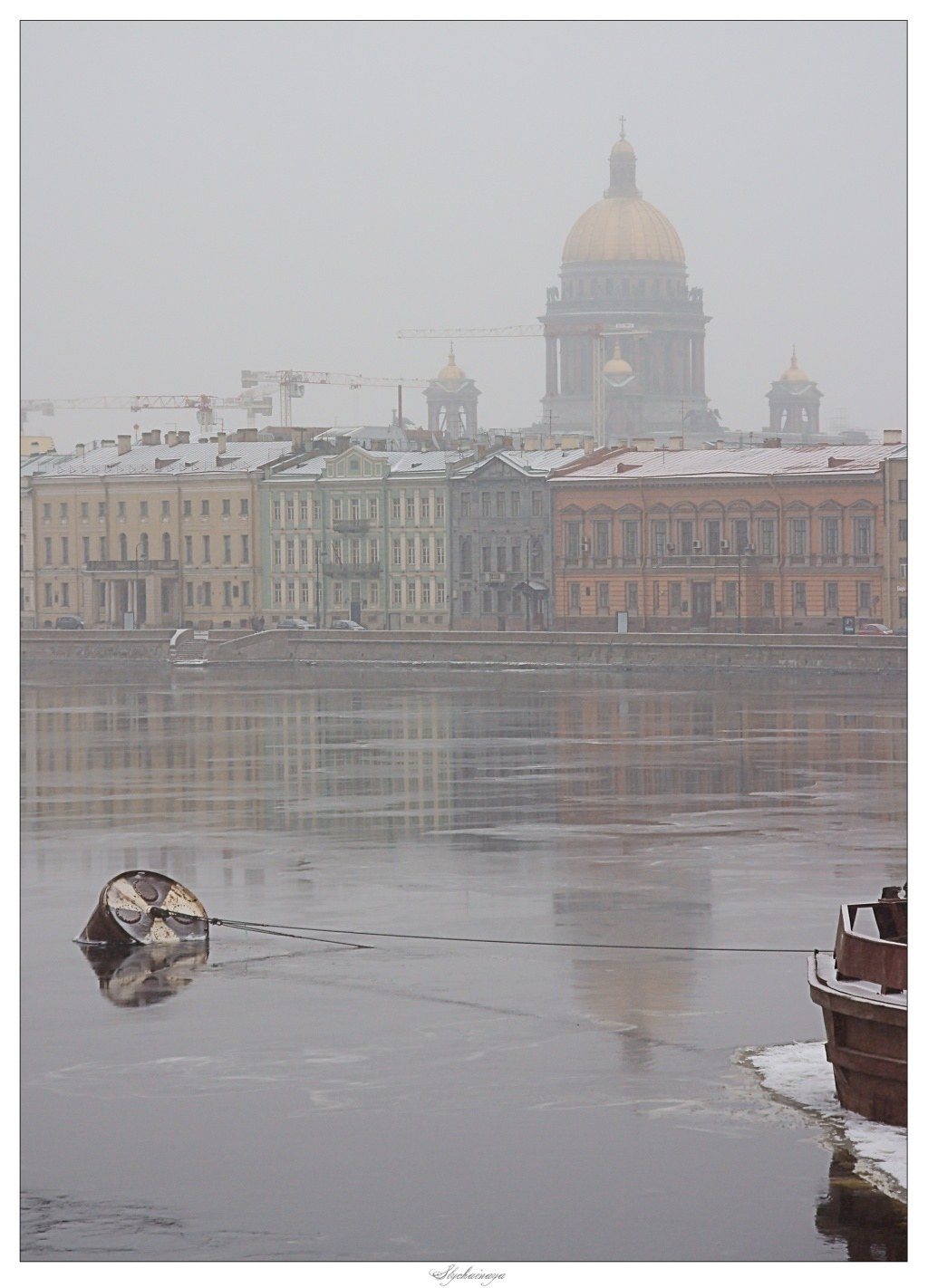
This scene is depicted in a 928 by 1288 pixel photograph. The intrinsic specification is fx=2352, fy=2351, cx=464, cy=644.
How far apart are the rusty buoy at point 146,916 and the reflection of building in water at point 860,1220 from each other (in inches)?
293

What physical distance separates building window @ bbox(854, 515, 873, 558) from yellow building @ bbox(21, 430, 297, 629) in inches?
905

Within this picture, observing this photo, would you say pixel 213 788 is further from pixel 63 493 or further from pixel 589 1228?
pixel 63 493

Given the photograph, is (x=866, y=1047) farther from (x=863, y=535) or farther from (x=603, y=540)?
(x=603, y=540)

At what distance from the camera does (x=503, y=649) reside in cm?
6116

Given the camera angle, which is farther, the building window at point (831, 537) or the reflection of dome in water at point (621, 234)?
the reflection of dome in water at point (621, 234)

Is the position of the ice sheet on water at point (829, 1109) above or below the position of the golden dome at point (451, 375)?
below

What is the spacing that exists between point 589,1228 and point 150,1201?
5.74ft

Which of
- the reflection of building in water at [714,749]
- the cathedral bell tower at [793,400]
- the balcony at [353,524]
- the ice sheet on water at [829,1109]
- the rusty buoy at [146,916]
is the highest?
the cathedral bell tower at [793,400]

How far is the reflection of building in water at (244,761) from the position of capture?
83.4ft

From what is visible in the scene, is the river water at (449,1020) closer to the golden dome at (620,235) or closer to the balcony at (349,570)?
the balcony at (349,570)

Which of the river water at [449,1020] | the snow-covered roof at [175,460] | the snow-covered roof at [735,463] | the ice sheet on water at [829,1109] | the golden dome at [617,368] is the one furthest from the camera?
the golden dome at [617,368]

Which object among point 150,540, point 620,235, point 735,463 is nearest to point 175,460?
point 150,540

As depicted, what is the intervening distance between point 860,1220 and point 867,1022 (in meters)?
1.28

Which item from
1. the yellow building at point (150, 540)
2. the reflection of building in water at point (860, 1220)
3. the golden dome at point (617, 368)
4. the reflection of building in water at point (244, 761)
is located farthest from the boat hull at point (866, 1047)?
the golden dome at point (617, 368)
